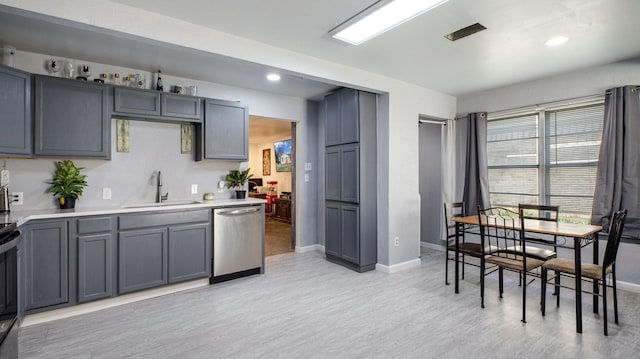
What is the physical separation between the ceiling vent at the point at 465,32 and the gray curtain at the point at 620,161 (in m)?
2.13

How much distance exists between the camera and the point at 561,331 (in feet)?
8.20

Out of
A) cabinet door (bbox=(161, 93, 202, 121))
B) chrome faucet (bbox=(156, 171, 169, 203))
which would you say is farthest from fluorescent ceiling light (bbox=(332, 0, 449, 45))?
chrome faucet (bbox=(156, 171, 169, 203))

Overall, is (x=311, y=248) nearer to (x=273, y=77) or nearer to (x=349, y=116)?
(x=349, y=116)

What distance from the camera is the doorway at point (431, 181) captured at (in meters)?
5.34

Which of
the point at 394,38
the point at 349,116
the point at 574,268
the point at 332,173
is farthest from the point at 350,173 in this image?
the point at 574,268

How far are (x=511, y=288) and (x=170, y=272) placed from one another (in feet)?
12.4

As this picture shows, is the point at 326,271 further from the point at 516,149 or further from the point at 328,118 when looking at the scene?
the point at 516,149

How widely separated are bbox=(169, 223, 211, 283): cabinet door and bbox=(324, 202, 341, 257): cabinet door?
67.4 inches

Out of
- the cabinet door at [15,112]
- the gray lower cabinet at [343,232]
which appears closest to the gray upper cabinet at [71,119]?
the cabinet door at [15,112]

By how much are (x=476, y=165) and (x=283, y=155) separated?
5405mm

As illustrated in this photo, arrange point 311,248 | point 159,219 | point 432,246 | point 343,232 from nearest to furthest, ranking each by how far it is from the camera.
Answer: point 159,219, point 343,232, point 311,248, point 432,246

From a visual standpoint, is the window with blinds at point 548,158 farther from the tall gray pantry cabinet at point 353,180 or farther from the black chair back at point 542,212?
the tall gray pantry cabinet at point 353,180

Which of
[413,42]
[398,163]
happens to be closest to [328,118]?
[398,163]

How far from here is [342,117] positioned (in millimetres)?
4305
